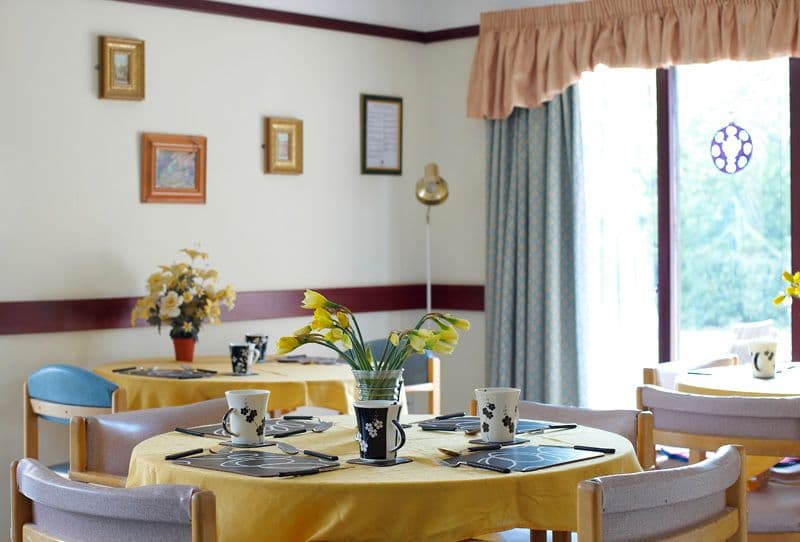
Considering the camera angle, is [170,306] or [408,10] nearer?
[170,306]

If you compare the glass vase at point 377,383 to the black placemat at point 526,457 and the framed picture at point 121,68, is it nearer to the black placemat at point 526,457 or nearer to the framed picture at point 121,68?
the black placemat at point 526,457

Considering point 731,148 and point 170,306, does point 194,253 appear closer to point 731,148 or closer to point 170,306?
point 170,306

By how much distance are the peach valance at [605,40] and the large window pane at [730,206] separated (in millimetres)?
305

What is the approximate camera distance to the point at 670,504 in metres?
2.27

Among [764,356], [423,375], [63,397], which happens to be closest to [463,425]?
[764,356]

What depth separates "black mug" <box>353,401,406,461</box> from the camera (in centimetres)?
272

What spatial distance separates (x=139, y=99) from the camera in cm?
575

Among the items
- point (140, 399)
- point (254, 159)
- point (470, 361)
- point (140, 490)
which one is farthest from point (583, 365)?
point (140, 490)

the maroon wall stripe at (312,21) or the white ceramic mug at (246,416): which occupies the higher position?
the maroon wall stripe at (312,21)

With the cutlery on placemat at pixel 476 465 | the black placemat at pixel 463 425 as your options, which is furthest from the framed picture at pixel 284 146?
the cutlery on placemat at pixel 476 465

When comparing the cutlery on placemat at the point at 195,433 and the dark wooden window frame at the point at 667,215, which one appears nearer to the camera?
the cutlery on placemat at the point at 195,433

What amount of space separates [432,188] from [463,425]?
3532mm

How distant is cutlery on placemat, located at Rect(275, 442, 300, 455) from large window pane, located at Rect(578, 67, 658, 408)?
3773mm

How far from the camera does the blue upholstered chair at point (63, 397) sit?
449 cm
